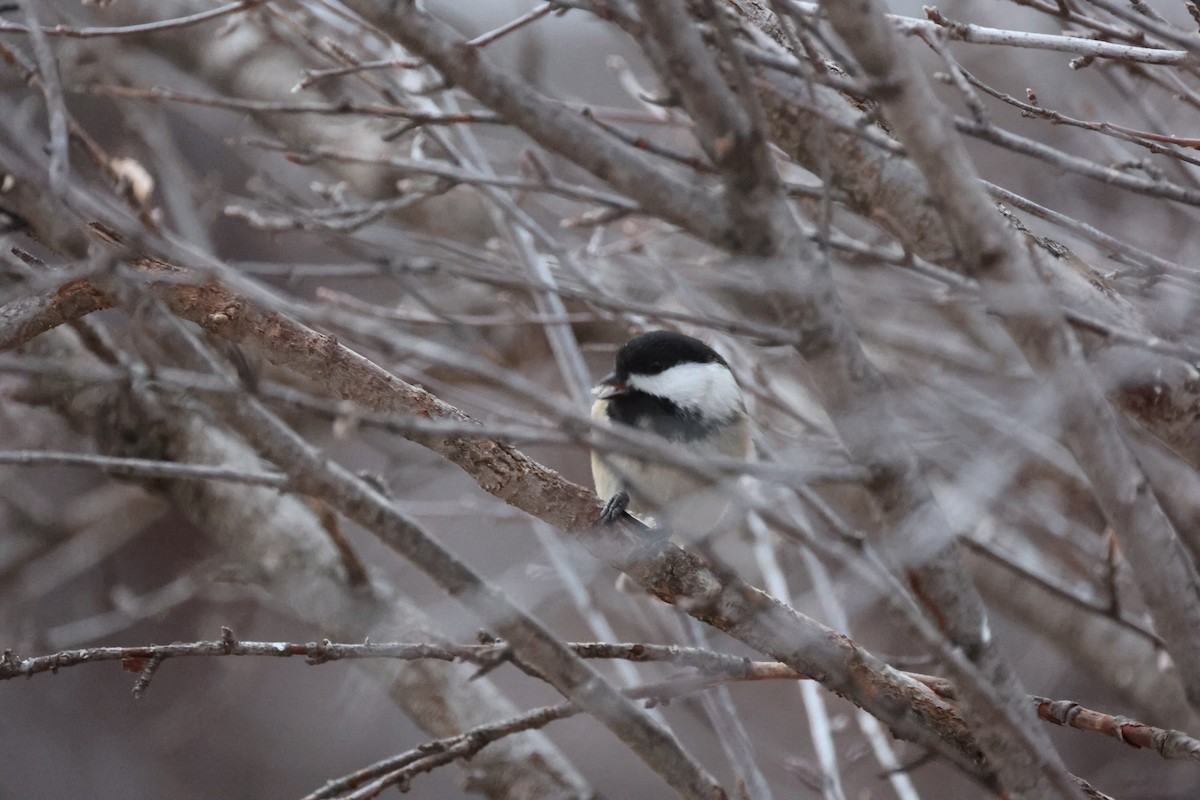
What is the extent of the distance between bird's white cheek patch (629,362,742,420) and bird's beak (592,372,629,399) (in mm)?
33

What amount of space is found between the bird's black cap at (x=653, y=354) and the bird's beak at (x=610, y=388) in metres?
0.02

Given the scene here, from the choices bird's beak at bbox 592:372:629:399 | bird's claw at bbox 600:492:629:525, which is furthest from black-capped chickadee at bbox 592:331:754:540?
bird's claw at bbox 600:492:629:525

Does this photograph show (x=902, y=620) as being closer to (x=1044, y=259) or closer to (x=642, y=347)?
(x=1044, y=259)

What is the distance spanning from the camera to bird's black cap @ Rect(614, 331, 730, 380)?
2900 mm

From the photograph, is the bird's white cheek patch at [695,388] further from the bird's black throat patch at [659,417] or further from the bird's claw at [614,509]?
the bird's claw at [614,509]

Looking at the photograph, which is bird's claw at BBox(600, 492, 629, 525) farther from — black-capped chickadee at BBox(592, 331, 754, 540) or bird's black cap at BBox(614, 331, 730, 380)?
bird's black cap at BBox(614, 331, 730, 380)

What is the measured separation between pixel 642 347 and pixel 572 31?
3354 mm

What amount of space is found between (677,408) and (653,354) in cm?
16

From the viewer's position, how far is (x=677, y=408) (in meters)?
2.85

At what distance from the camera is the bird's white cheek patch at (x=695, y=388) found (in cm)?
286

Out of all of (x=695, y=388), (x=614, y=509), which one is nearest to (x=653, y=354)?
(x=695, y=388)

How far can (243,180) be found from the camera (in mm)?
5832

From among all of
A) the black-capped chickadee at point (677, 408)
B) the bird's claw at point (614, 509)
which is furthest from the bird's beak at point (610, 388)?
the bird's claw at point (614, 509)

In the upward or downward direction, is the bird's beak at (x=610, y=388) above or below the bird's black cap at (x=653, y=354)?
below
